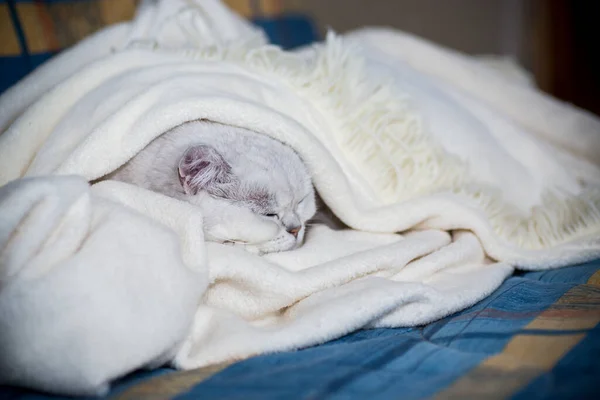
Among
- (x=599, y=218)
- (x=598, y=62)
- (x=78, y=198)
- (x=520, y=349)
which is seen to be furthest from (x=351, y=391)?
(x=598, y=62)

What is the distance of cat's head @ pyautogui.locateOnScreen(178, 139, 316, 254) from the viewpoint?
2.72 feet

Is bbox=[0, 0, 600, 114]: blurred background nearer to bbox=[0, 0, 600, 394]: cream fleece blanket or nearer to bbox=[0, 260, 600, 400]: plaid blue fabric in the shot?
bbox=[0, 0, 600, 394]: cream fleece blanket

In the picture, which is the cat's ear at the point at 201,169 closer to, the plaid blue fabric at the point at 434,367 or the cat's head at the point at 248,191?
the cat's head at the point at 248,191

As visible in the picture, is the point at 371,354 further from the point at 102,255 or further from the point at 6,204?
the point at 6,204

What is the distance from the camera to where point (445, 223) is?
0.99m

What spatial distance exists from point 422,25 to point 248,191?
86.0 inches

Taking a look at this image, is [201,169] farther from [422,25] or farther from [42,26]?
[422,25]

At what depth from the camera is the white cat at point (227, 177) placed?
84 centimetres

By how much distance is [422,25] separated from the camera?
274 centimetres

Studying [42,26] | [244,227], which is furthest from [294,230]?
[42,26]

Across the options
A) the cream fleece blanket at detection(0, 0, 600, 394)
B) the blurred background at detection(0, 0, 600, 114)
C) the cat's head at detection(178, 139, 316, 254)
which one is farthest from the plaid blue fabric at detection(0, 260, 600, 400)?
the blurred background at detection(0, 0, 600, 114)

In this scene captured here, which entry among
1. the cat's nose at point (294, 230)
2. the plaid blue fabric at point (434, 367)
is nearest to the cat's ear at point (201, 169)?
the cat's nose at point (294, 230)

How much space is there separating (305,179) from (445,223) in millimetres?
272

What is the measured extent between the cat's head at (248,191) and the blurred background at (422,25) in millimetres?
465
